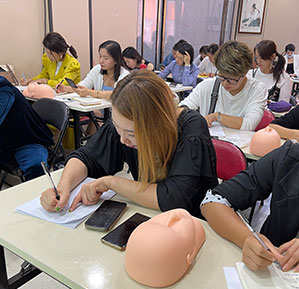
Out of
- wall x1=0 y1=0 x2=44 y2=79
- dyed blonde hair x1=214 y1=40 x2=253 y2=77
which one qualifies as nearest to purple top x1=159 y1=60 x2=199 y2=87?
wall x1=0 y1=0 x2=44 y2=79

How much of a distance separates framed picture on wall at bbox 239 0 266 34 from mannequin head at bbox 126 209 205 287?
8.26 m

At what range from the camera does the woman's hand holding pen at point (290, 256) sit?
2.40ft

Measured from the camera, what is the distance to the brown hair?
915mm

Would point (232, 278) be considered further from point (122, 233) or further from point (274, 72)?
point (274, 72)

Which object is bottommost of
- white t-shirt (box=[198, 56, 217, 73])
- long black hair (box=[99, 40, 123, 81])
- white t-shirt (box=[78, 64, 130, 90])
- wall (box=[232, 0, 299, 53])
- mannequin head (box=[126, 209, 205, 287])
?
white t-shirt (box=[198, 56, 217, 73])

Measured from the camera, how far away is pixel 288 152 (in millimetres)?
917

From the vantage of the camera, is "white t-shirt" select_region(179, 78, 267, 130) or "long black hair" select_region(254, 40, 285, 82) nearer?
"white t-shirt" select_region(179, 78, 267, 130)

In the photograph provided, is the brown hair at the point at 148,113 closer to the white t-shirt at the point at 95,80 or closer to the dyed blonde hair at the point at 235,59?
the dyed blonde hair at the point at 235,59

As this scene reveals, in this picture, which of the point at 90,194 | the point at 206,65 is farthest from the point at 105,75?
the point at 206,65

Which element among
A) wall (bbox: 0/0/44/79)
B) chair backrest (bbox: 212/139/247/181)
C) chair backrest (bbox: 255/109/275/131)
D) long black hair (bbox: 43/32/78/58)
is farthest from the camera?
wall (bbox: 0/0/44/79)

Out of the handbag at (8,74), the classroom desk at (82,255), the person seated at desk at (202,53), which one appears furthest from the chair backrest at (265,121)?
the person seated at desk at (202,53)

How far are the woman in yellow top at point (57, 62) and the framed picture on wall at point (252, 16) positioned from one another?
5932 millimetres

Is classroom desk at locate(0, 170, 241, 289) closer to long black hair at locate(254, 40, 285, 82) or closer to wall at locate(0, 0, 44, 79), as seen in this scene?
long black hair at locate(254, 40, 285, 82)

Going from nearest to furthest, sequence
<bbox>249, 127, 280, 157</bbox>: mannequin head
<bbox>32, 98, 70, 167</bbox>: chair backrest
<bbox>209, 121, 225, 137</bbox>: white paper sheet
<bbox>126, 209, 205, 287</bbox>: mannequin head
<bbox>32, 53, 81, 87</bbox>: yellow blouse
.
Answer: <bbox>126, 209, 205, 287</bbox>: mannequin head
<bbox>249, 127, 280, 157</bbox>: mannequin head
<bbox>209, 121, 225, 137</bbox>: white paper sheet
<bbox>32, 98, 70, 167</bbox>: chair backrest
<bbox>32, 53, 81, 87</bbox>: yellow blouse
